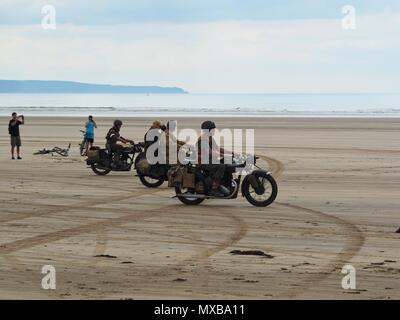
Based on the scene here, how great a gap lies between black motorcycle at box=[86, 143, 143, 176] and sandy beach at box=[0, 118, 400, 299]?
0.35 metres

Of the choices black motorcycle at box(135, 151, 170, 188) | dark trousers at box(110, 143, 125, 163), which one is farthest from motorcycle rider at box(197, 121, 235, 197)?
dark trousers at box(110, 143, 125, 163)

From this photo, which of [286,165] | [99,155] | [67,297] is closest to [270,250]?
[67,297]

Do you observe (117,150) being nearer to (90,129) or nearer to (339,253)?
(90,129)

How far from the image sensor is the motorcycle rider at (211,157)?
19141 millimetres

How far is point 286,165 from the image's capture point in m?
30.6

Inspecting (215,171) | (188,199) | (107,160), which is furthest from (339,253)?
(107,160)

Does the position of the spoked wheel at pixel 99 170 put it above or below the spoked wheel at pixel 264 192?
above

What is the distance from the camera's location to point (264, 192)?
1920 centimetres

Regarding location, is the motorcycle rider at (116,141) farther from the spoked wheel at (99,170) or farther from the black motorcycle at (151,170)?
the black motorcycle at (151,170)

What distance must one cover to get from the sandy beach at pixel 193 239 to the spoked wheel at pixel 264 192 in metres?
0.18

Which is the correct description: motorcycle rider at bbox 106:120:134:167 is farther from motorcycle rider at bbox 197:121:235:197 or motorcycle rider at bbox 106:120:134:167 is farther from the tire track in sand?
the tire track in sand


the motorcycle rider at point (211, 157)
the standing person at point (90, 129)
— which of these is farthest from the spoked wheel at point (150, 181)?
the standing person at point (90, 129)

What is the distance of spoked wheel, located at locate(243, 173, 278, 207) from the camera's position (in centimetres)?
1905
